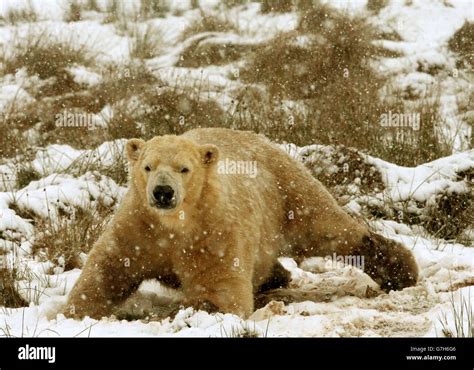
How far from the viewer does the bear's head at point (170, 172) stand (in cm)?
418

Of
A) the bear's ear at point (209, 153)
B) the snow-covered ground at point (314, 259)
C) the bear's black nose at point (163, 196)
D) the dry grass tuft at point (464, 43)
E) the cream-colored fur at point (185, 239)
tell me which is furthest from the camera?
the dry grass tuft at point (464, 43)

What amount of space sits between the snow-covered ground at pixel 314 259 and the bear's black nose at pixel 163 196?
589mm

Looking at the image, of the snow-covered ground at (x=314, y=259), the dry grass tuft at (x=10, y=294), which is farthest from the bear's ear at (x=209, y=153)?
the dry grass tuft at (x=10, y=294)

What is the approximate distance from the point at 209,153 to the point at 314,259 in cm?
153

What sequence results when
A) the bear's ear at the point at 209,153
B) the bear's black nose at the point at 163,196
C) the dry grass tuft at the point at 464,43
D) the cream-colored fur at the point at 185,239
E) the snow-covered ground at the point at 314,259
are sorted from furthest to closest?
the dry grass tuft at the point at 464,43 < the bear's ear at the point at 209,153 < the cream-colored fur at the point at 185,239 < the bear's black nose at the point at 163,196 < the snow-covered ground at the point at 314,259

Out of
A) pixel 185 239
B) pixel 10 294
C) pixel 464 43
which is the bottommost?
pixel 464 43

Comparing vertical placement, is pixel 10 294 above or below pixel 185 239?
below

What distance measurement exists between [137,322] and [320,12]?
9175 mm

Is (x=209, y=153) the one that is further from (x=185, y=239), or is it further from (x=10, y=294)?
(x=10, y=294)

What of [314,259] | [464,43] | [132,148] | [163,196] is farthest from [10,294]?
[464,43]

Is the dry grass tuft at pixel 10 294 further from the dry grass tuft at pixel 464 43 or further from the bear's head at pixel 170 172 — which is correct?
the dry grass tuft at pixel 464 43

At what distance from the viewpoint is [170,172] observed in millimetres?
4328
